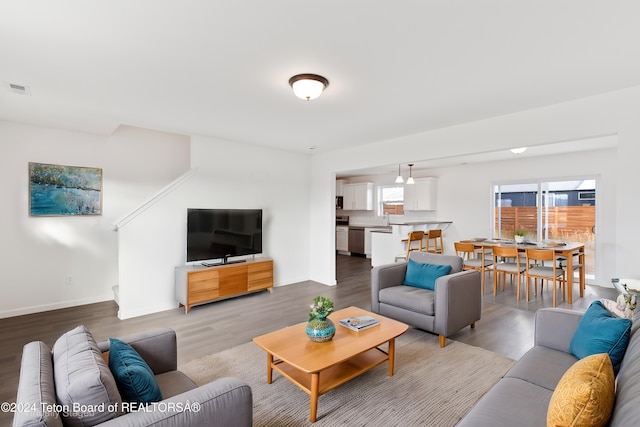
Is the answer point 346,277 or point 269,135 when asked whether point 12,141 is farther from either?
point 346,277

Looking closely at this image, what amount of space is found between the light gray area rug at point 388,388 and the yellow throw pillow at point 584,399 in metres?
1.07

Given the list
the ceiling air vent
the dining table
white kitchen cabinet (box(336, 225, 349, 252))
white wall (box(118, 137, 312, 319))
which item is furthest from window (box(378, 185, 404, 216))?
the ceiling air vent

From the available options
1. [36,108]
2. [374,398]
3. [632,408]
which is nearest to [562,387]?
[632,408]

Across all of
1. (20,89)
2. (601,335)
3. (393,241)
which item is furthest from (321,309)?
(393,241)

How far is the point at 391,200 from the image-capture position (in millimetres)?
8820

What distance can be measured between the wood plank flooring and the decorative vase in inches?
47.1

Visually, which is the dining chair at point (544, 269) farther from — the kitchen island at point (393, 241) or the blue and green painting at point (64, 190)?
the blue and green painting at point (64, 190)

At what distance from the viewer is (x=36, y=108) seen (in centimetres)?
341

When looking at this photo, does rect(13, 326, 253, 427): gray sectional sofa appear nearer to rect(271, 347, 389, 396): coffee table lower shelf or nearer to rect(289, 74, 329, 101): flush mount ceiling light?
rect(271, 347, 389, 396): coffee table lower shelf

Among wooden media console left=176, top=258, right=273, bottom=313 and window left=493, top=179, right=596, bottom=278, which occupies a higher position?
window left=493, top=179, right=596, bottom=278

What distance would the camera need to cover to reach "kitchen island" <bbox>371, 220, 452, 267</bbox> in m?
6.62

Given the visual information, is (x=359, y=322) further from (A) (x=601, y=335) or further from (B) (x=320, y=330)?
(A) (x=601, y=335)

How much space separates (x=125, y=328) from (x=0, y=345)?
3.51ft

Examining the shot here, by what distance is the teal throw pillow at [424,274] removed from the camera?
3572 mm
